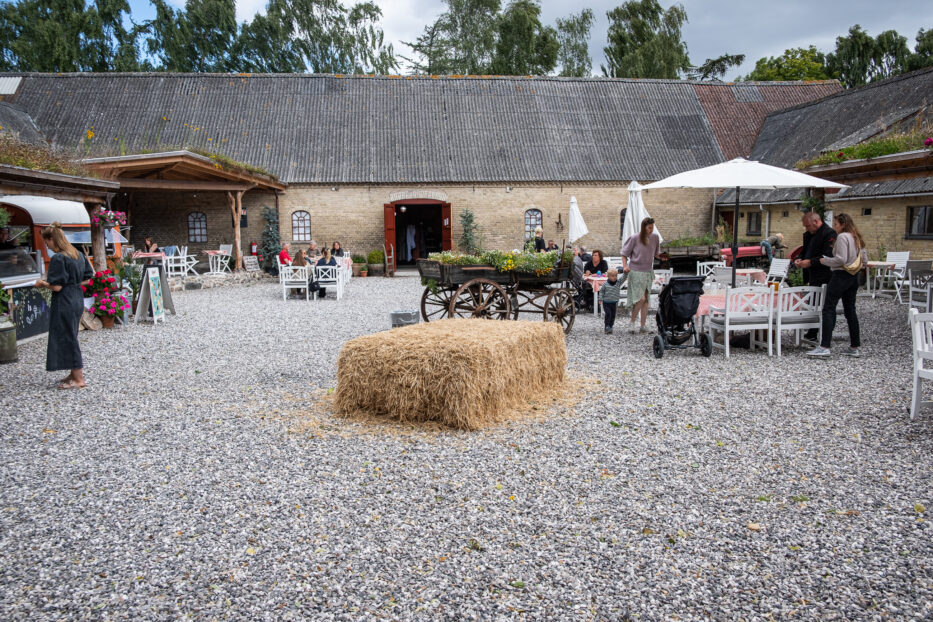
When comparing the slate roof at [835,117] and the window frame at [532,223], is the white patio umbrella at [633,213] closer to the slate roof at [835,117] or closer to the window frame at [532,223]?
the slate roof at [835,117]

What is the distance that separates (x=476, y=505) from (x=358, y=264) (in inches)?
740

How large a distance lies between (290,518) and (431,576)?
1038 mm

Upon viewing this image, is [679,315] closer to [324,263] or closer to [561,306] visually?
[561,306]

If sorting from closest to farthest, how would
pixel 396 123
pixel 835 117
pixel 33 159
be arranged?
pixel 33 159, pixel 835 117, pixel 396 123

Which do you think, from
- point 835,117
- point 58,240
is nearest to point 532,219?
A: point 835,117

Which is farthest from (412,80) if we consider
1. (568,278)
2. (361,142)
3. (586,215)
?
(568,278)

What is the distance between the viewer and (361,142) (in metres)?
23.9

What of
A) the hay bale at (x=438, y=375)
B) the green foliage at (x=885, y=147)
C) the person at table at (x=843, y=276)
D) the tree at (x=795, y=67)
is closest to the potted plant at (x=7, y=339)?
the hay bale at (x=438, y=375)

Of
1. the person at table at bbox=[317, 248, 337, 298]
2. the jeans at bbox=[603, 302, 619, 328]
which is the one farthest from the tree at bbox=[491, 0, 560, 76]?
the jeans at bbox=[603, 302, 619, 328]

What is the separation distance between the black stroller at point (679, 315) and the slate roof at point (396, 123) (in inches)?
626

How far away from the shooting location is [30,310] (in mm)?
9516

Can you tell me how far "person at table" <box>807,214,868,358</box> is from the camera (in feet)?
23.8

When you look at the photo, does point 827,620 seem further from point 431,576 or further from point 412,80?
point 412,80

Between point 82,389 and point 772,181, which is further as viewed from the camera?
point 772,181
